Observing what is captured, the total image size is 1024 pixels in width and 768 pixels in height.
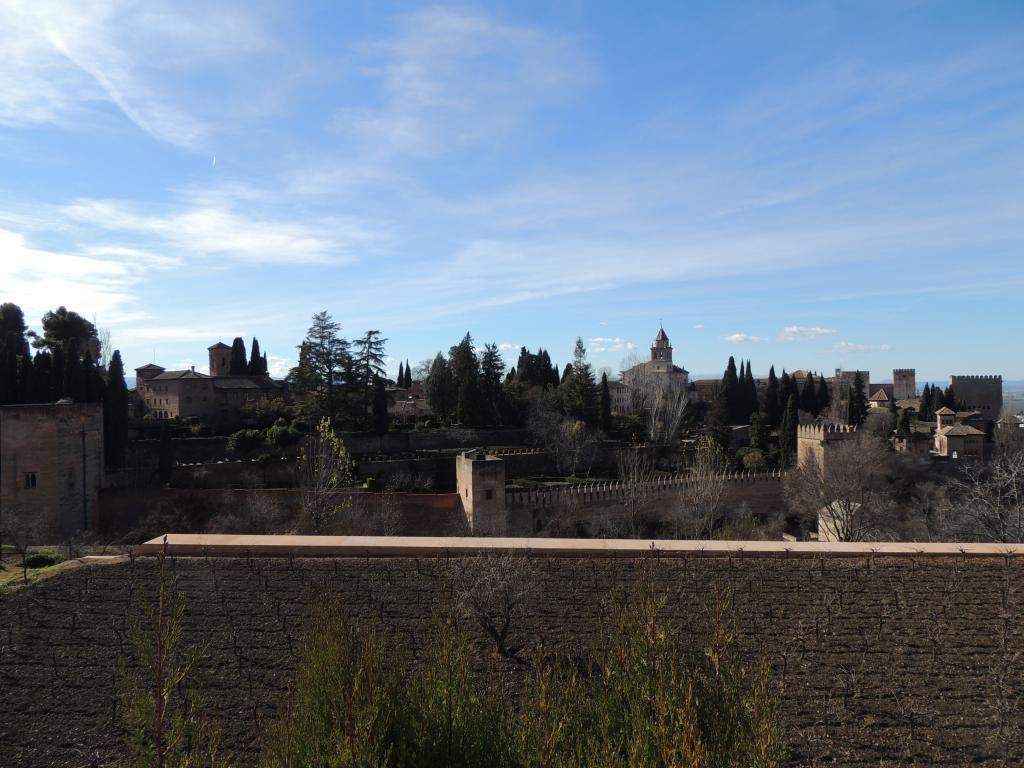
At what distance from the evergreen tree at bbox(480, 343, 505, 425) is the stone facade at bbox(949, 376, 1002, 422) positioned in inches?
1597

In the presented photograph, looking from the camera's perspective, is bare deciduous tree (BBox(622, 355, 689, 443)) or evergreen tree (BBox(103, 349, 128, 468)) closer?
evergreen tree (BBox(103, 349, 128, 468))

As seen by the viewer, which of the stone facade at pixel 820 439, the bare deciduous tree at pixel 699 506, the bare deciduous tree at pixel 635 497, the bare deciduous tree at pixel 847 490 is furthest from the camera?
the stone facade at pixel 820 439

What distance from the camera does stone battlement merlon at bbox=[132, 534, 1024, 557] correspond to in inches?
340

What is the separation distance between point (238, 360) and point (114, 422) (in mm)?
20569

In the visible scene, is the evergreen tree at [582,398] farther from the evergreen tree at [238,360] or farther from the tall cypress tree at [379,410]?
the evergreen tree at [238,360]

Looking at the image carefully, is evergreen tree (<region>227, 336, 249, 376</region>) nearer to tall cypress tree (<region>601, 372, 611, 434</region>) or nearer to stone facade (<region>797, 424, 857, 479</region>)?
tall cypress tree (<region>601, 372, 611, 434</region>)

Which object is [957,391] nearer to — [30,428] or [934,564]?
[934,564]

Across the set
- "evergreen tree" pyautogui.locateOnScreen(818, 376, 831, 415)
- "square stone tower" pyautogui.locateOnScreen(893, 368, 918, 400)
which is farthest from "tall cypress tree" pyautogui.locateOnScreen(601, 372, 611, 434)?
"square stone tower" pyautogui.locateOnScreen(893, 368, 918, 400)

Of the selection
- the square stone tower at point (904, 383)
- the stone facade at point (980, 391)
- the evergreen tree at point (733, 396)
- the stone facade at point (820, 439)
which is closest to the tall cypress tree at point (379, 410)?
the stone facade at point (820, 439)

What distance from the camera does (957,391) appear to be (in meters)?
58.3

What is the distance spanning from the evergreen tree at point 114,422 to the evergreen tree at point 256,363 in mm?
19337

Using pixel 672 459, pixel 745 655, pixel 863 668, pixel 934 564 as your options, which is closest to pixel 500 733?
pixel 745 655

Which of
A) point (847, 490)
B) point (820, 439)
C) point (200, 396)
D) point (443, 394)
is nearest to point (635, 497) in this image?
point (847, 490)

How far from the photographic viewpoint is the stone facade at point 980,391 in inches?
2256
